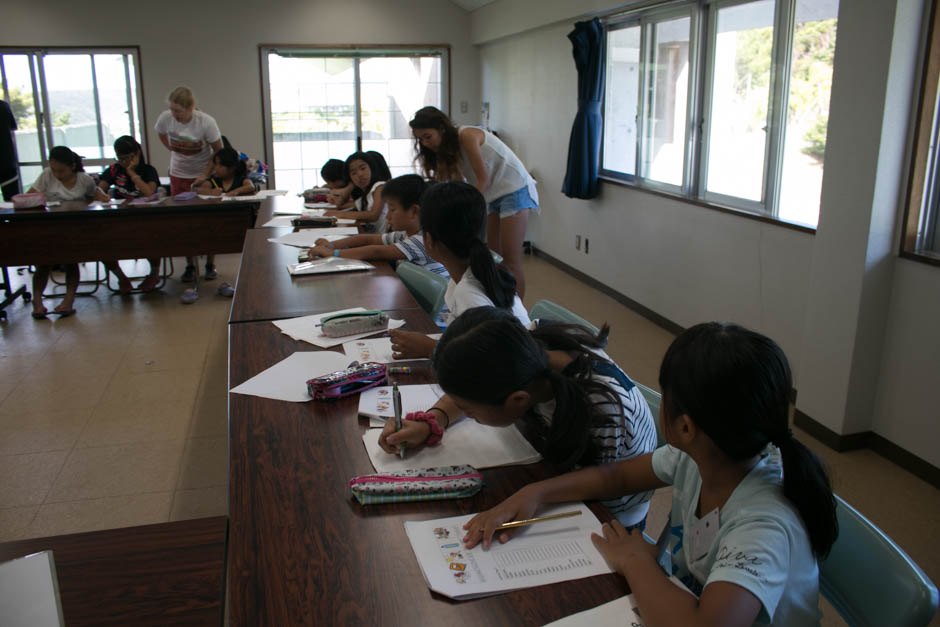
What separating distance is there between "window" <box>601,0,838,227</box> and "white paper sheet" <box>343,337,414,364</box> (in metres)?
2.31

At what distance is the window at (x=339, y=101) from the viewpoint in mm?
8117

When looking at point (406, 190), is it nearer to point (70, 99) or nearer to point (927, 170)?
point (927, 170)

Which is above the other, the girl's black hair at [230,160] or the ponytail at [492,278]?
the girl's black hair at [230,160]

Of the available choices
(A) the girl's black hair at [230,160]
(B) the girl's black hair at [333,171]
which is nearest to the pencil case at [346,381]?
(B) the girl's black hair at [333,171]

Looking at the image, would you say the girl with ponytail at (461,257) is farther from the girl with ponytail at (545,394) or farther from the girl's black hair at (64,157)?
the girl's black hair at (64,157)

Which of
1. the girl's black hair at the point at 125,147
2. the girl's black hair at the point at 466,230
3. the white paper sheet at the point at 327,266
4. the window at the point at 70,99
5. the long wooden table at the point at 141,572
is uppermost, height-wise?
the window at the point at 70,99

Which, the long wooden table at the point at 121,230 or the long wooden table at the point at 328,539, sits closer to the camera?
the long wooden table at the point at 328,539

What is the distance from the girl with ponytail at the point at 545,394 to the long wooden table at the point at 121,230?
4.04 m

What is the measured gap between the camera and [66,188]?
17.5 feet

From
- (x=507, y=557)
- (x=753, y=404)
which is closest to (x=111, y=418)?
(x=507, y=557)

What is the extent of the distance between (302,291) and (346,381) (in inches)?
42.5

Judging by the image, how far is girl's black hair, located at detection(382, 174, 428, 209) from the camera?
3121 millimetres

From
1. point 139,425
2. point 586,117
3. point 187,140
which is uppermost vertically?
point 586,117

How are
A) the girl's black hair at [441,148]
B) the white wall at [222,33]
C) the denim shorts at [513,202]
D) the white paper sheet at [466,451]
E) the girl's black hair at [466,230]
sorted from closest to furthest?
the white paper sheet at [466,451] → the girl's black hair at [466,230] → the girl's black hair at [441,148] → the denim shorts at [513,202] → the white wall at [222,33]
